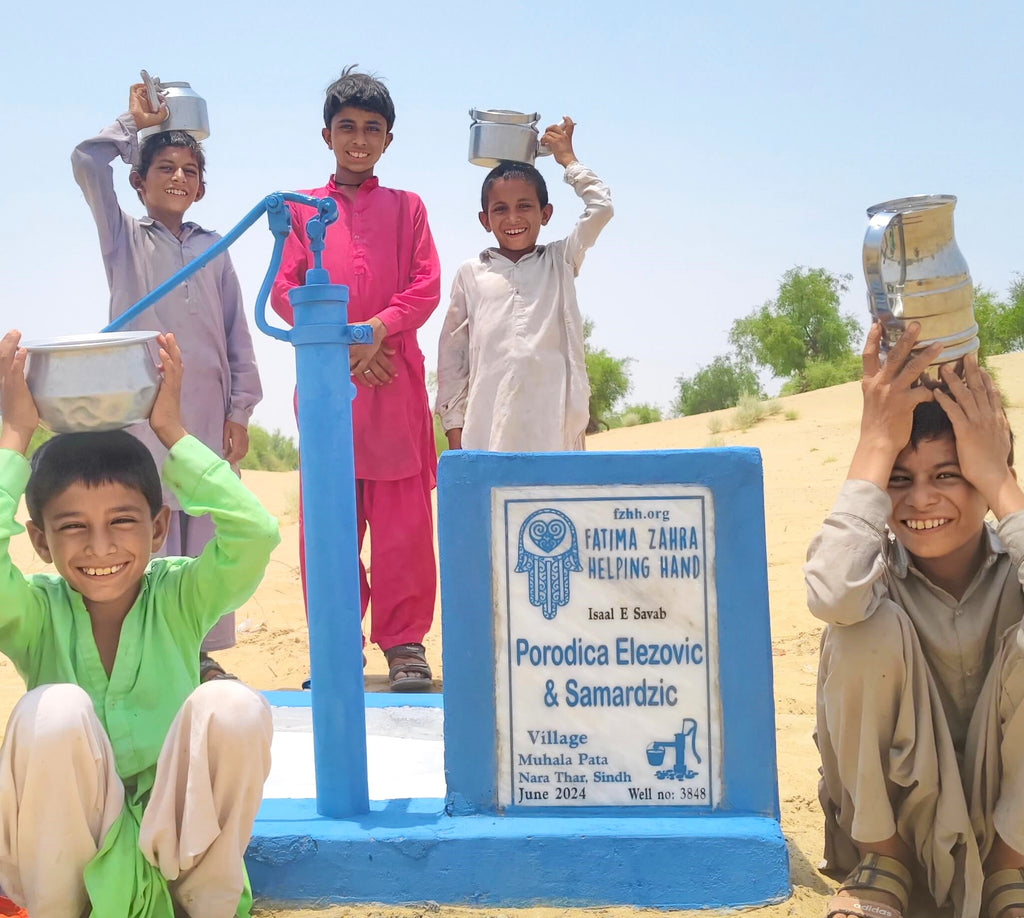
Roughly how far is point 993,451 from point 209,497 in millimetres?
1752

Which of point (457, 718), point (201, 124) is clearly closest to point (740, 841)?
point (457, 718)

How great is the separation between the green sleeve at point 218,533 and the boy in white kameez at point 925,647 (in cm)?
123

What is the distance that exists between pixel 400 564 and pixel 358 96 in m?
1.91

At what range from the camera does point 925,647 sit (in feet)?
9.02

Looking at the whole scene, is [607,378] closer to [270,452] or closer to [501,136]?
[270,452]

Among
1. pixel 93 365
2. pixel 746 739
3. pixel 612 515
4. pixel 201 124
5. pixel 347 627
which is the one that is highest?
pixel 201 124

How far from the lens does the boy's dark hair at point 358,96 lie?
4832mm

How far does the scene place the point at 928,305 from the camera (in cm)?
271

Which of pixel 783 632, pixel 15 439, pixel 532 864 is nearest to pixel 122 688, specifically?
pixel 15 439

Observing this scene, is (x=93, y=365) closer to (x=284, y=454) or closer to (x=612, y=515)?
Result: (x=612, y=515)

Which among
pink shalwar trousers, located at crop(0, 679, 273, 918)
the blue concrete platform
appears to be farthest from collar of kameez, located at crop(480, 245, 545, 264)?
pink shalwar trousers, located at crop(0, 679, 273, 918)

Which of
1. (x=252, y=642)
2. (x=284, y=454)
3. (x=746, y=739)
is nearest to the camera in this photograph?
(x=746, y=739)

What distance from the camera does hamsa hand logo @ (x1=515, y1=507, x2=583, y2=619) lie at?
2881mm

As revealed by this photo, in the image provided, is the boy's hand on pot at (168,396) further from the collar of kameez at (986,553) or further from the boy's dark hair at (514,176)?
the boy's dark hair at (514,176)
